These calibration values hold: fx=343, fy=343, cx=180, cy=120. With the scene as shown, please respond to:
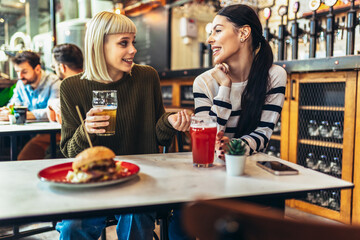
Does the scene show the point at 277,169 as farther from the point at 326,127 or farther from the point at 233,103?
the point at 326,127

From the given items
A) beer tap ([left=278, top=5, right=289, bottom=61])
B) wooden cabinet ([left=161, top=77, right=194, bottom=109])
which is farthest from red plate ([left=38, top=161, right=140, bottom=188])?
wooden cabinet ([left=161, top=77, right=194, bottom=109])

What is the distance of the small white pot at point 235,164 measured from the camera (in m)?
1.09

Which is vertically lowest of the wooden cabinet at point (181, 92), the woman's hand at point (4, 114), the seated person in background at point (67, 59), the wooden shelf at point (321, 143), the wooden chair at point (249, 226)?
the wooden shelf at point (321, 143)

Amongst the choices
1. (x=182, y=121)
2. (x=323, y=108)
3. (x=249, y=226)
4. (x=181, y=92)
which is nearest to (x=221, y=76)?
(x=182, y=121)

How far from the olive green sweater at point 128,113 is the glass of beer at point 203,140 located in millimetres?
369

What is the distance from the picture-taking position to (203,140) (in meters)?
1.23

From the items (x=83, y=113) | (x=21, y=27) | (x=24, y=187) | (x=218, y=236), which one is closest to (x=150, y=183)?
(x=24, y=187)

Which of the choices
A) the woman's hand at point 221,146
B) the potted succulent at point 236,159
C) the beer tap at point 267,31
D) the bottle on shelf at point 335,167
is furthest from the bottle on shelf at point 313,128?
the potted succulent at point 236,159

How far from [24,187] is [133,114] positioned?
0.82 meters

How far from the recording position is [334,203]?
9.11 ft

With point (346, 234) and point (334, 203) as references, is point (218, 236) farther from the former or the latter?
point (334, 203)

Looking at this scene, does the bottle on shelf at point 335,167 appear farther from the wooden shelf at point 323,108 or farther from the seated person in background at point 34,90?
the seated person in background at point 34,90

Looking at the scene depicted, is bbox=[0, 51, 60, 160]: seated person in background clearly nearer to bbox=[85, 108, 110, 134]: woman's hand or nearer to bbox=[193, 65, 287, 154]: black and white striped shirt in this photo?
bbox=[193, 65, 287, 154]: black and white striped shirt

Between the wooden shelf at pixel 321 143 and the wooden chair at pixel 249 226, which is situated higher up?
the wooden chair at pixel 249 226
